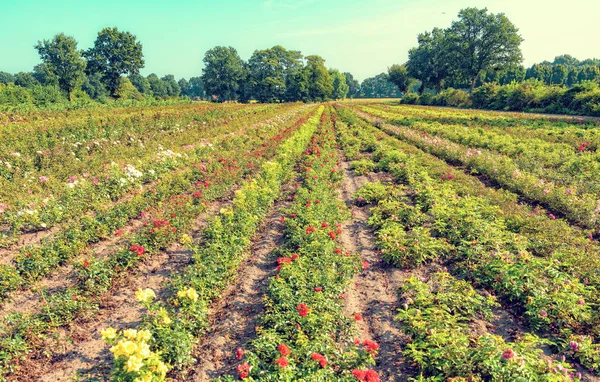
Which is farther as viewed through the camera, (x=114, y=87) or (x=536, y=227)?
(x=114, y=87)

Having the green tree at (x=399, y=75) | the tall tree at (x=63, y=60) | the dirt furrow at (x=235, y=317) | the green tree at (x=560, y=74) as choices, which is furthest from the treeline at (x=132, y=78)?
the green tree at (x=560, y=74)

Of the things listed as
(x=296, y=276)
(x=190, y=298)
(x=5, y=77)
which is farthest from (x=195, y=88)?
(x=190, y=298)

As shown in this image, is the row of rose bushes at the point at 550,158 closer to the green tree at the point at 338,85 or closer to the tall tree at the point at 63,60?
the tall tree at the point at 63,60

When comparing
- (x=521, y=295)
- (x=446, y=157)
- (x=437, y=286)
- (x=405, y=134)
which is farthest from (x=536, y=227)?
(x=405, y=134)

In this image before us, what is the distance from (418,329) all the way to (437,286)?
1.53m

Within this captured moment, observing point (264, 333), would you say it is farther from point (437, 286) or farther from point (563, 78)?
point (563, 78)

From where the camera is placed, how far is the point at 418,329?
454 cm

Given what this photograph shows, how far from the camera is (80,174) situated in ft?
37.7

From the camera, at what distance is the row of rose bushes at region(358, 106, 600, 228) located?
835cm

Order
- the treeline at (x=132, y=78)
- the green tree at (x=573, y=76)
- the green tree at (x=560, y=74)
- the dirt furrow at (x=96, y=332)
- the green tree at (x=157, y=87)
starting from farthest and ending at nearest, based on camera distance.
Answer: the green tree at (x=157, y=87), the green tree at (x=560, y=74), the green tree at (x=573, y=76), the treeline at (x=132, y=78), the dirt furrow at (x=96, y=332)

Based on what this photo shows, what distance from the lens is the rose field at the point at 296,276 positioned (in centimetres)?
408

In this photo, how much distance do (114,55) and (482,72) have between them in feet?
253

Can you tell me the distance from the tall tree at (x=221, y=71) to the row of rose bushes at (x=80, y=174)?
248ft

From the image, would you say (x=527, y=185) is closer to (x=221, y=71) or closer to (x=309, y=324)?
(x=309, y=324)
